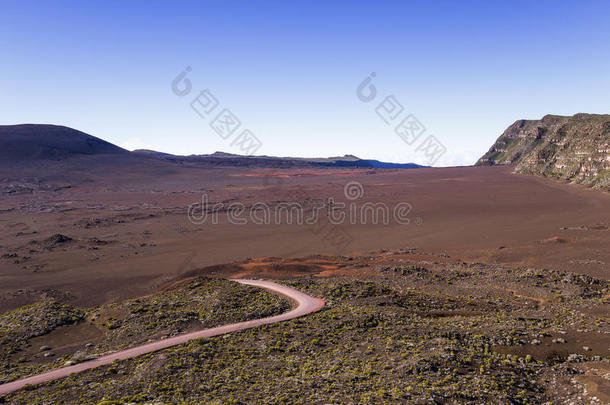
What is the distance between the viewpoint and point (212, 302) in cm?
2694

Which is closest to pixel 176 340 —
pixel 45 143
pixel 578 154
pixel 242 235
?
pixel 242 235

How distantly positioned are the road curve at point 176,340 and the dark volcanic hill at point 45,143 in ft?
501

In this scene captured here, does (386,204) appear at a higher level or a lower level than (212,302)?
higher

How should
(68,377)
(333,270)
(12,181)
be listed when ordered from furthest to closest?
(12,181)
(333,270)
(68,377)

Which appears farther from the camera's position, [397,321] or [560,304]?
[560,304]

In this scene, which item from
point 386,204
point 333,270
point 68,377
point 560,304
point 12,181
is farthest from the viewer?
point 12,181

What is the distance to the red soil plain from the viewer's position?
38.3 meters

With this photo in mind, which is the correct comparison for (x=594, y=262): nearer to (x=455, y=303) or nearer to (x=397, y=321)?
(x=455, y=303)

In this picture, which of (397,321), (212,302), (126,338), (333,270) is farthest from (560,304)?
(126,338)

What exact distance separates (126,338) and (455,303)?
2218 centimetres
